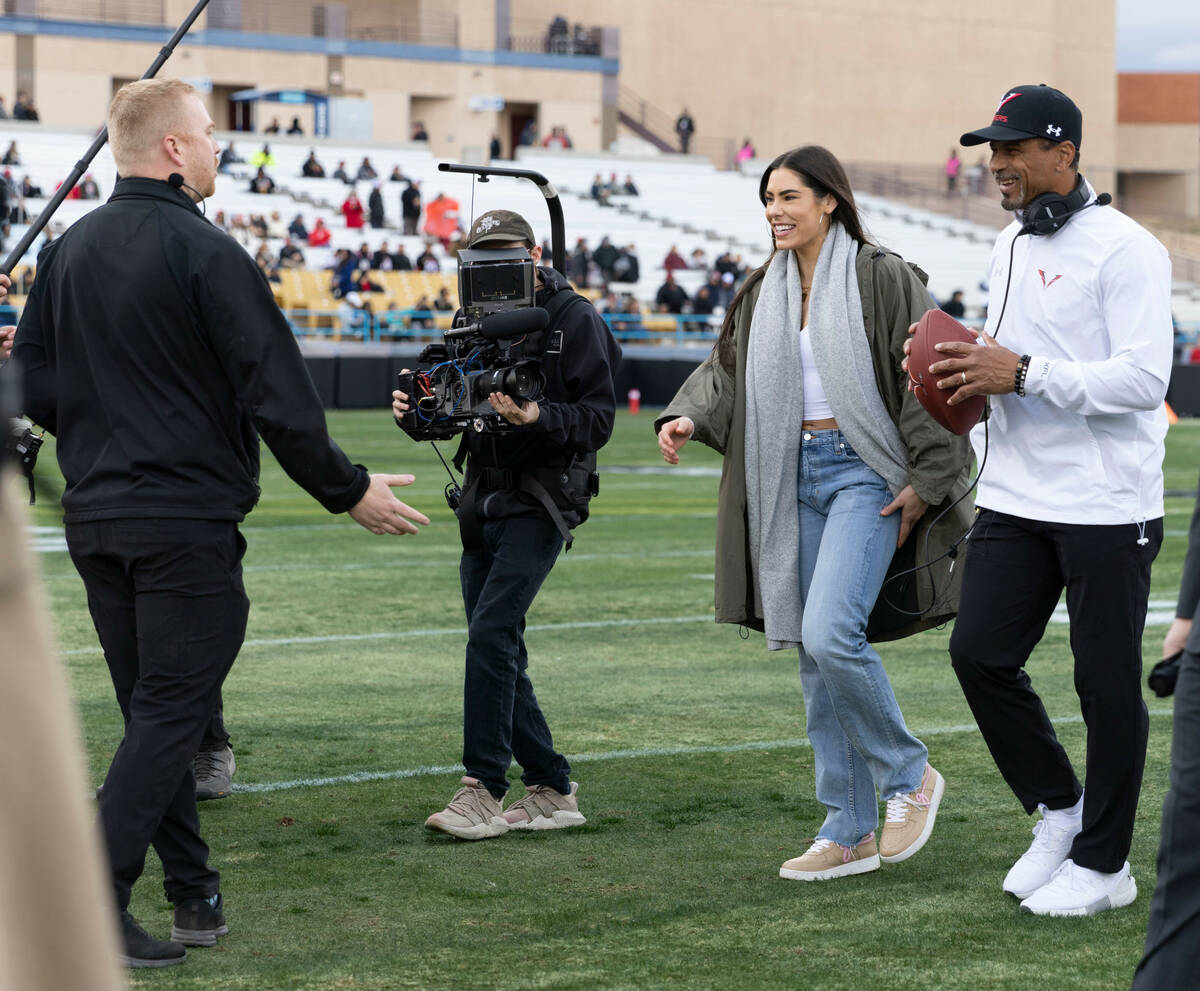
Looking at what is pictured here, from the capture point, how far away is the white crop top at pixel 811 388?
4.98 m

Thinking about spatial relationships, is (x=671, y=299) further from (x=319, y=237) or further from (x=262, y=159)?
(x=262, y=159)

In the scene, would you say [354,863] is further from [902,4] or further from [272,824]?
[902,4]

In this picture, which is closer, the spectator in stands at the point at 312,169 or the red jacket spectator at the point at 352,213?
the red jacket spectator at the point at 352,213

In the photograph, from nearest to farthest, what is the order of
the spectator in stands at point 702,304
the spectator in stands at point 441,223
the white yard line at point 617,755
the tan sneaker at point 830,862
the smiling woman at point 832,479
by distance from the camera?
1. the smiling woman at point 832,479
2. the tan sneaker at point 830,862
3. the white yard line at point 617,755
4. the spectator in stands at point 702,304
5. the spectator in stands at point 441,223

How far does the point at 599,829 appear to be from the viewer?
5.60 m

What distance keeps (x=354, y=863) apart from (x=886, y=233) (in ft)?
154

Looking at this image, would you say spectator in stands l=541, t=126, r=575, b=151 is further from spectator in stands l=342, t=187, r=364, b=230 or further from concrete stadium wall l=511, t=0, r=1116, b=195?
spectator in stands l=342, t=187, r=364, b=230

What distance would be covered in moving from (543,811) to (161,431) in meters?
2.07

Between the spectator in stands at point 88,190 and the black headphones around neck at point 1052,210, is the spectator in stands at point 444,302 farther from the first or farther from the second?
the black headphones around neck at point 1052,210

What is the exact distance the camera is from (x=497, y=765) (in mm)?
5535

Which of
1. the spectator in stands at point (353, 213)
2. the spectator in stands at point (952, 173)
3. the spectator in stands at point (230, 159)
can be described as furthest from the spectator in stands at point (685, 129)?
the spectator in stands at point (353, 213)

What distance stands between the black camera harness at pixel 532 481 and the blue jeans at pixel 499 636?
0.06 meters

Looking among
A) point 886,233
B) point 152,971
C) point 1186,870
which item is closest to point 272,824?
point 152,971

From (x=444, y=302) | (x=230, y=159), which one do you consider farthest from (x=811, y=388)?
(x=230, y=159)
